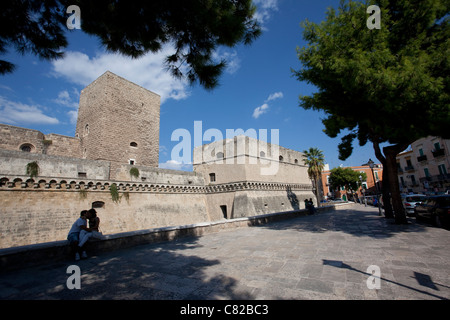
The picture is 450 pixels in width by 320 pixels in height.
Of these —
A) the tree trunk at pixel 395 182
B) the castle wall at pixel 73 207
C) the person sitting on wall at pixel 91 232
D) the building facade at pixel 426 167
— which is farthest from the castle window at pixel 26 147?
the building facade at pixel 426 167

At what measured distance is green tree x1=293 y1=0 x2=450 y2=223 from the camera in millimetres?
5805

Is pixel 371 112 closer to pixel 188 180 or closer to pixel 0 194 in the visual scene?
pixel 188 180

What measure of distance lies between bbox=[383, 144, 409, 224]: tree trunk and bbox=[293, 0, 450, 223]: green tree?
43mm

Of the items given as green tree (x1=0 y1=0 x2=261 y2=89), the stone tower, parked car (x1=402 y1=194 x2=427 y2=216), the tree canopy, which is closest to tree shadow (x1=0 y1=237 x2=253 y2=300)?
green tree (x1=0 y1=0 x2=261 y2=89)

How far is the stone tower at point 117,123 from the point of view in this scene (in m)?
17.1

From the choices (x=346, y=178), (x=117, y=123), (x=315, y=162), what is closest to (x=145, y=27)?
(x=117, y=123)

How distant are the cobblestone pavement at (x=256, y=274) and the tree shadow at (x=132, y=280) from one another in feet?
0.05

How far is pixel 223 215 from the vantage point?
19562 millimetres

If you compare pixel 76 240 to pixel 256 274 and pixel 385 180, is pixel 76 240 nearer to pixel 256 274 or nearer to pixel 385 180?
pixel 256 274

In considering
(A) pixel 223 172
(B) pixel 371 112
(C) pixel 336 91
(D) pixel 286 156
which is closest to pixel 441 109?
(B) pixel 371 112

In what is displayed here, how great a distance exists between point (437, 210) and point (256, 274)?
28.7 feet

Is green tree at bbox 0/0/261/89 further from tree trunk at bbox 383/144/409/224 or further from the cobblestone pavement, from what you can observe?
tree trunk at bbox 383/144/409/224

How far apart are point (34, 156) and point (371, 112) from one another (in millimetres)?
17126

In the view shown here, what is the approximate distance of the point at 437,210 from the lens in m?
7.70
